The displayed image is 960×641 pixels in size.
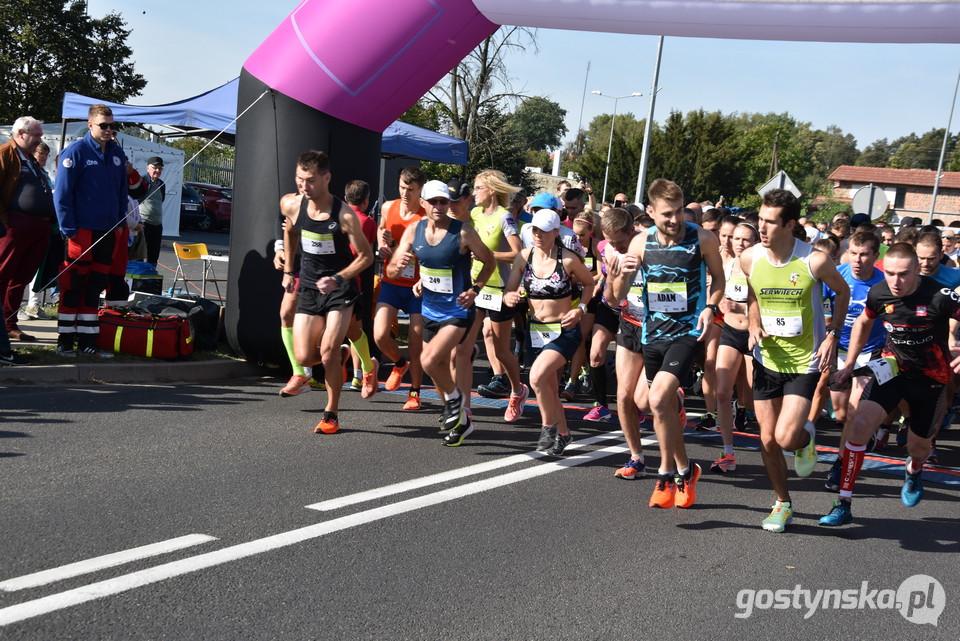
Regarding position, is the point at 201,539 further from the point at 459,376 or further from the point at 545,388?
the point at 459,376

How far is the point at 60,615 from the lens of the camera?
3684 mm

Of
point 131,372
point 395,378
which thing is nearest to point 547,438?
point 395,378

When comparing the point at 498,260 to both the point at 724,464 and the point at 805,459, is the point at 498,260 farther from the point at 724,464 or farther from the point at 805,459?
the point at 805,459

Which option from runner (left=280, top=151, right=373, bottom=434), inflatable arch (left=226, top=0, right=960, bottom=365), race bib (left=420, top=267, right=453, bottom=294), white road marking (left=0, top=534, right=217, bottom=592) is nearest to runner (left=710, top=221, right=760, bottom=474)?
inflatable arch (left=226, top=0, right=960, bottom=365)

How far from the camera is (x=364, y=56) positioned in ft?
27.9

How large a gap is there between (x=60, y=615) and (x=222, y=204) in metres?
27.3

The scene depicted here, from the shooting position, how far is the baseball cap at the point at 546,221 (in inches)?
276

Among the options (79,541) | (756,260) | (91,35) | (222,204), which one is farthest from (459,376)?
(91,35)

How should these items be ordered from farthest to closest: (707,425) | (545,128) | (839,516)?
(545,128) < (707,425) < (839,516)

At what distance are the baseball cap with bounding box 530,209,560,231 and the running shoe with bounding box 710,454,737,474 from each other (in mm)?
2151

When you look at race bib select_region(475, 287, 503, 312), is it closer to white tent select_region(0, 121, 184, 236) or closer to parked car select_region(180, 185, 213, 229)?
white tent select_region(0, 121, 184, 236)

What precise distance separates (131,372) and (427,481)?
3891 mm

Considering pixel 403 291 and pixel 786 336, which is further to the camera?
pixel 403 291

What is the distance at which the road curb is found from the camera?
8.18 metres
